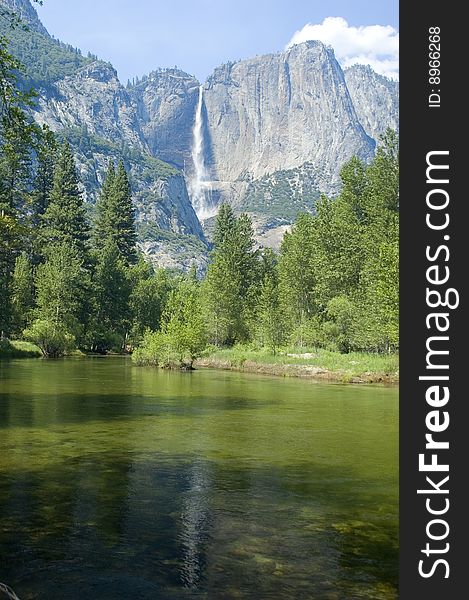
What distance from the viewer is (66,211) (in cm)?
8969

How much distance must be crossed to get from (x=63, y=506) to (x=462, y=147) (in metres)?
8.46

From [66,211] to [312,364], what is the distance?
50856 mm

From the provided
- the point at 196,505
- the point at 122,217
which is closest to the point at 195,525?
the point at 196,505

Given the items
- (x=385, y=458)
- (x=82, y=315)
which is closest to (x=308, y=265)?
(x=82, y=315)

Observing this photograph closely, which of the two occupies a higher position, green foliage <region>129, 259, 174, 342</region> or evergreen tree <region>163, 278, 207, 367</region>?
green foliage <region>129, 259, 174, 342</region>

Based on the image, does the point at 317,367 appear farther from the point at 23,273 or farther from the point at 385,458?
the point at 23,273

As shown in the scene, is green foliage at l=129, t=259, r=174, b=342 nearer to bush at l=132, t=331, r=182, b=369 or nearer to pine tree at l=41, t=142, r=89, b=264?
pine tree at l=41, t=142, r=89, b=264

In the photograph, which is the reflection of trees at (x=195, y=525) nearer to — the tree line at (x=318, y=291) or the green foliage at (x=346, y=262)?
the tree line at (x=318, y=291)

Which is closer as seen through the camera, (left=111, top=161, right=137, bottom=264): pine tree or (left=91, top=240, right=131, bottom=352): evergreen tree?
(left=91, top=240, right=131, bottom=352): evergreen tree

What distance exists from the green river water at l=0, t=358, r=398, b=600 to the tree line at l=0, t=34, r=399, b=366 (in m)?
22.9

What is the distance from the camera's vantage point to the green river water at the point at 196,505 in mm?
7980

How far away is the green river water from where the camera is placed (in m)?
7.98

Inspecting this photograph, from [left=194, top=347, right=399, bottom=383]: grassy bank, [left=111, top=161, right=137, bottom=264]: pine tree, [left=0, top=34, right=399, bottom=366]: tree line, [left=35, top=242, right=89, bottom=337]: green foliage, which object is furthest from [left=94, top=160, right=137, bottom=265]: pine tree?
[left=194, top=347, right=399, bottom=383]: grassy bank

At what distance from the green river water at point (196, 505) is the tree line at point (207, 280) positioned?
22946 mm
